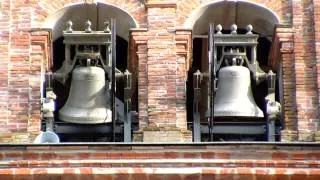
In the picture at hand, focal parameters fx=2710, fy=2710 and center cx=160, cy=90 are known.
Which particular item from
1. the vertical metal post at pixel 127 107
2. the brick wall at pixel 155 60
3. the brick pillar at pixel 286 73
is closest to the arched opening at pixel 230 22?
the brick wall at pixel 155 60

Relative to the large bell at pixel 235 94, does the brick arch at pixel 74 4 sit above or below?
above

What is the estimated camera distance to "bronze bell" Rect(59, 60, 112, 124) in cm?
3825

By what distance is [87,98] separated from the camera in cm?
3844

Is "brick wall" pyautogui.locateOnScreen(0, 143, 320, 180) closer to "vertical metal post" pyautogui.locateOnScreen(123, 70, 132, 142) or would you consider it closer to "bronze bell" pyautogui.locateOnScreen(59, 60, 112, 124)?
"vertical metal post" pyautogui.locateOnScreen(123, 70, 132, 142)

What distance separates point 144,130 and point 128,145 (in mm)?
1010

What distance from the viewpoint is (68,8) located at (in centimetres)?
3909

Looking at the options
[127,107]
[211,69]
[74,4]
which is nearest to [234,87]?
[211,69]

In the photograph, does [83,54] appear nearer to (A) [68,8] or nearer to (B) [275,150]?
(A) [68,8]

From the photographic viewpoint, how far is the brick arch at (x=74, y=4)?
3894cm

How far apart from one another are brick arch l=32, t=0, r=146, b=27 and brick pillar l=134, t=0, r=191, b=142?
0.49ft

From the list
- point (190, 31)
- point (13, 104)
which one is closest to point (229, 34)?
point (190, 31)

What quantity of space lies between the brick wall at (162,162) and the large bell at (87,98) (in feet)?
4.81

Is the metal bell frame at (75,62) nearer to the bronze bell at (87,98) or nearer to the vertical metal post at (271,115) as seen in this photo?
the bronze bell at (87,98)

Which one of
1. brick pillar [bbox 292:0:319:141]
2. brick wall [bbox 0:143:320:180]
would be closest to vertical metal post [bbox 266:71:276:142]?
brick pillar [bbox 292:0:319:141]
